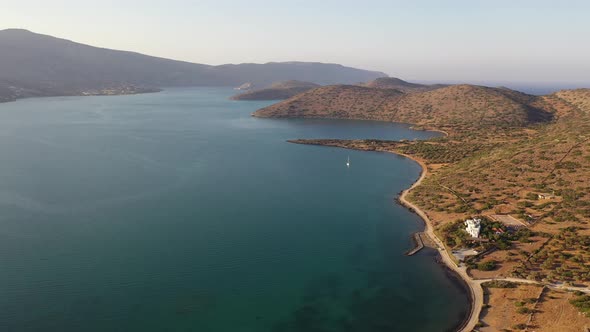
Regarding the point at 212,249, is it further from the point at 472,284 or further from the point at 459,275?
the point at 472,284

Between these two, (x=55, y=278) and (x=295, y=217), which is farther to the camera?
(x=295, y=217)

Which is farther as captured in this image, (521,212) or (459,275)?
(521,212)

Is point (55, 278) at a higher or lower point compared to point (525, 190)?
lower

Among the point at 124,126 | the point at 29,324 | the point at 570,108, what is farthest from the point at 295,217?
the point at 570,108

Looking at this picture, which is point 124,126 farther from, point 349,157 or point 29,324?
point 29,324

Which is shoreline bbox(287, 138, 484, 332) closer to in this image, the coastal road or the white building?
the coastal road

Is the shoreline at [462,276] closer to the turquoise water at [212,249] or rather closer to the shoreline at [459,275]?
the shoreline at [459,275]

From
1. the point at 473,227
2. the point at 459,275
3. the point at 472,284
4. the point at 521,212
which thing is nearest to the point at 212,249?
the point at 459,275

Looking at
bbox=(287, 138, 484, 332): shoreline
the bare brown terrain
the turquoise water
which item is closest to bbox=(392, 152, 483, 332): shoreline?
Result: bbox=(287, 138, 484, 332): shoreline
